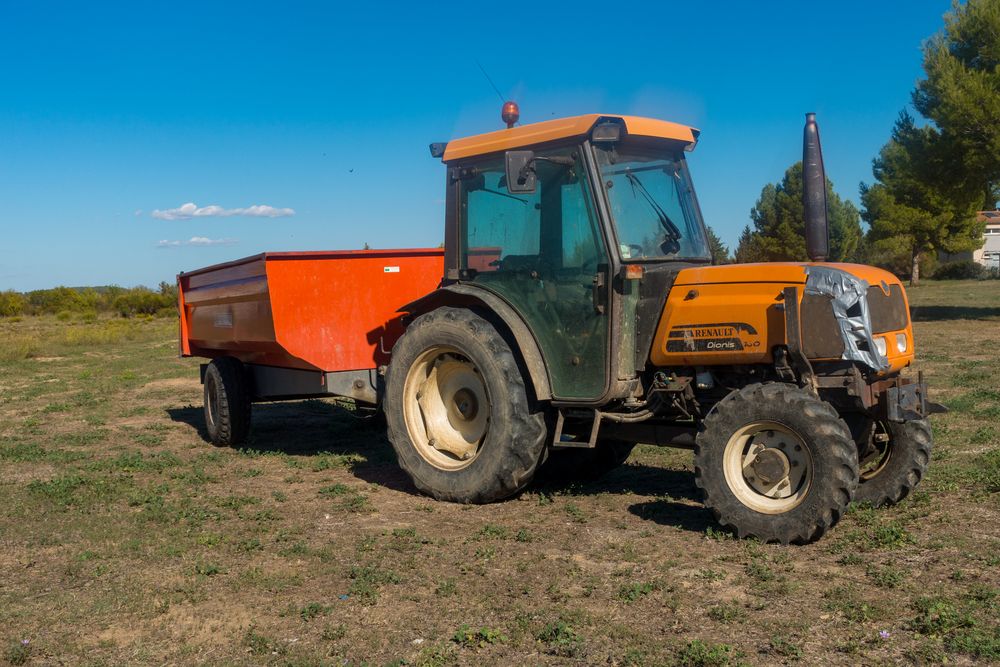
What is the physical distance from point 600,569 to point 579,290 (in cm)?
191

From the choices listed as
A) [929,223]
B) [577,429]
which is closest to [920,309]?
[929,223]

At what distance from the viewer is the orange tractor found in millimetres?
5348

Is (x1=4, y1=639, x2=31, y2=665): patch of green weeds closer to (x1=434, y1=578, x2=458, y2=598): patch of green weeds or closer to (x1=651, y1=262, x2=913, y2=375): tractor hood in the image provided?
(x1=434, y1=578, x2=458, y2=598): patch of green weeds

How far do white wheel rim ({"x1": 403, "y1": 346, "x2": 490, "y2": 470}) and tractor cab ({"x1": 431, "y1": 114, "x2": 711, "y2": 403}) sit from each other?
69 centimetres

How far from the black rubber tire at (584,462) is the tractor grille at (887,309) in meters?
2.32

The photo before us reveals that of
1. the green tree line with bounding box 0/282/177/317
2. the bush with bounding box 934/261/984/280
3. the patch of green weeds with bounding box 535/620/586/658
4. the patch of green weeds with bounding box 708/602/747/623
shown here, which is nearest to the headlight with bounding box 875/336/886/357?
the patch of green weeds with bounding box 708/602/747/623

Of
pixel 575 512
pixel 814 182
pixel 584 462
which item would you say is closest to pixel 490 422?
pixel 575 512

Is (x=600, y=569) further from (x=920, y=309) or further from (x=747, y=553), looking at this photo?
(x=920, y=309)

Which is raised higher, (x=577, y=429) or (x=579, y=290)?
(x=579, y=290)

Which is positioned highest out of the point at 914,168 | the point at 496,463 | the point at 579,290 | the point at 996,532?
the point at 914,168

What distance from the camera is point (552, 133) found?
20.5 ft

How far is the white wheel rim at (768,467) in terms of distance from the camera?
17.4 ft

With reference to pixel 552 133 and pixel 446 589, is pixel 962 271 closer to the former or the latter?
pixel 552 133

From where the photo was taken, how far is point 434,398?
7.14 meters
